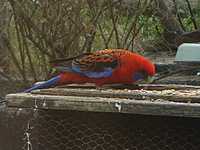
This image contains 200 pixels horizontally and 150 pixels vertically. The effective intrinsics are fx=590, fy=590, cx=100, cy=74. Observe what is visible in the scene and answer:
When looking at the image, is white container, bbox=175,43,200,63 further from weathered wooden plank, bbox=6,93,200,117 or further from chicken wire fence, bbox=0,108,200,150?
weathered wooden plank, bbox=6,93,200,117

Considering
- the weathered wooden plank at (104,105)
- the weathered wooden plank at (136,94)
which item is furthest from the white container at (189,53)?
the weathered wooden plank at (104,105)

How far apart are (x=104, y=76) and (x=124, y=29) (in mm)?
1952

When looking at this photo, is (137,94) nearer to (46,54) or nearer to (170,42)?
(46,54)

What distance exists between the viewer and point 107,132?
3.26m

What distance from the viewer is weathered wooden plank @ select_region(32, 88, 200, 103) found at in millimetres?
3146

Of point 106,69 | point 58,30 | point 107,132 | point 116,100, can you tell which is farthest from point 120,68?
point 58,30

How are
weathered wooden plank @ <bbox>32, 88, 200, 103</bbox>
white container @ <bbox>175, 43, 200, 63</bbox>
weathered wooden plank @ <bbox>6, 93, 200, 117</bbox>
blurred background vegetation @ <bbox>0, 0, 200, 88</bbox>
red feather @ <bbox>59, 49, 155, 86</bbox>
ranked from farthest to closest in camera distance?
1. blurred background vegetation @ <bbox>0, 0, 200, 88</bbox>
2. white container @ <bbox>175, 43, 200, 63</bbox>
3. red feather @ <bbox>59, 49, 155, 86</bbox>
4. weathered wooden plank @ <bbox>32, 88, 200, 103</bbox>
5. weathered wooden plank @ <bbox>6, 93, 200, 117</bbox>

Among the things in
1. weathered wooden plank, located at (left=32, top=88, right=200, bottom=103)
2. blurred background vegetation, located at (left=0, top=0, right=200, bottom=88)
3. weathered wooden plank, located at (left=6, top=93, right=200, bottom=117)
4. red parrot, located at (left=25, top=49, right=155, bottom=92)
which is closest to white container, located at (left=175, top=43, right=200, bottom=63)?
red parrot, located at (left=25, top=49, right=155, bottom=92)

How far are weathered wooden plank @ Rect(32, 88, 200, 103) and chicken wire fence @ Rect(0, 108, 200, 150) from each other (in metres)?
0.11

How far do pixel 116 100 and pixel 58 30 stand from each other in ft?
6.74

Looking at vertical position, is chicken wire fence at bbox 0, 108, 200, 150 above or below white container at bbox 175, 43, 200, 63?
below

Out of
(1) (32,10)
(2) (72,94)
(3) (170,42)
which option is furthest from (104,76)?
(3) (170,42)

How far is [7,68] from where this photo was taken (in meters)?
5.49

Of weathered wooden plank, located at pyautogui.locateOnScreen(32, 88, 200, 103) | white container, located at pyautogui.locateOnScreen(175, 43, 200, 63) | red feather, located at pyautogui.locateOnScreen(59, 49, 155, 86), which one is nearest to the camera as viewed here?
weathered wooden plank, located at pyautogui.locateOnScreen(32, 88, 200, 103)
